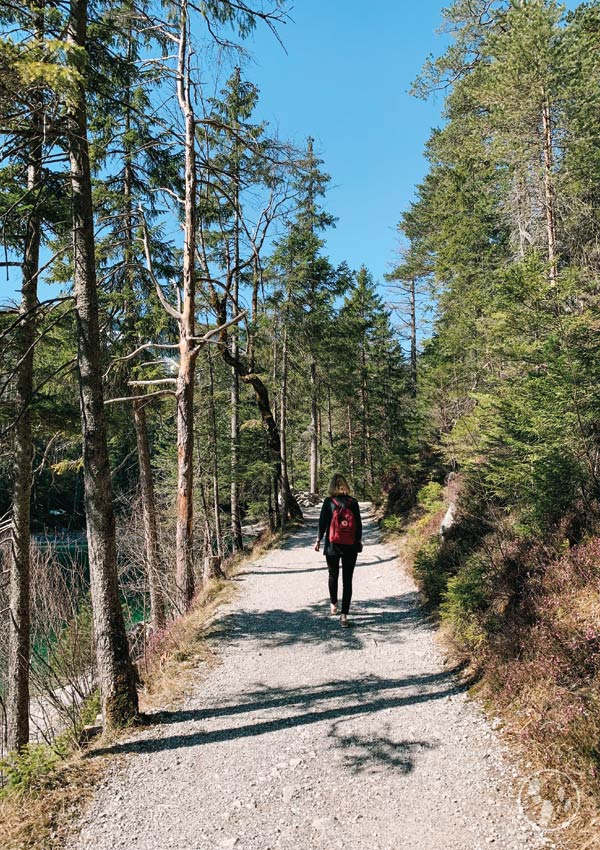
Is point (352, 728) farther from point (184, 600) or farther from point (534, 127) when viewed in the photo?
point (534, 127)

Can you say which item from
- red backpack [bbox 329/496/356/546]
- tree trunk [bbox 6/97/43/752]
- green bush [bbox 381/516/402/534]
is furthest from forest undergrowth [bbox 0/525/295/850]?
green bush [bbox 381/516/402/534]

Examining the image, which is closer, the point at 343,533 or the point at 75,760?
the point at 75,760

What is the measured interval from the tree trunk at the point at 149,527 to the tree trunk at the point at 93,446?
5114 millimetres

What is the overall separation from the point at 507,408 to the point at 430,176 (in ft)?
68.6

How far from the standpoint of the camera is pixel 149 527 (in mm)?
10648

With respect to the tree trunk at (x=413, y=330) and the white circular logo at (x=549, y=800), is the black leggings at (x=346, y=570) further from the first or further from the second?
the tree trunk at (x=413, y=330)

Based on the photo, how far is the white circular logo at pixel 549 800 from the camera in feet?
9.28

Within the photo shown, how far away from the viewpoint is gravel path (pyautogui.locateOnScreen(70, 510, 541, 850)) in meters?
3.00

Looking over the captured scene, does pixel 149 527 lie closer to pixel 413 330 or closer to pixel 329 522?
pixel 329 522

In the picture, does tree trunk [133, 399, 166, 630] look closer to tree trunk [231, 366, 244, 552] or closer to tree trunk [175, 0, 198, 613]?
tree trunk [175, 0, 198, 613]

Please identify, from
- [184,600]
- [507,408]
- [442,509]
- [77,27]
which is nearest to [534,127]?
[507,408]

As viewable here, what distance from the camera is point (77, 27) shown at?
4.59 metres

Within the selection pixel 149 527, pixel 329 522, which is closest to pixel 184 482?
pixel 149 527

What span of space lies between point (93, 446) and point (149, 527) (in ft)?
21.3
